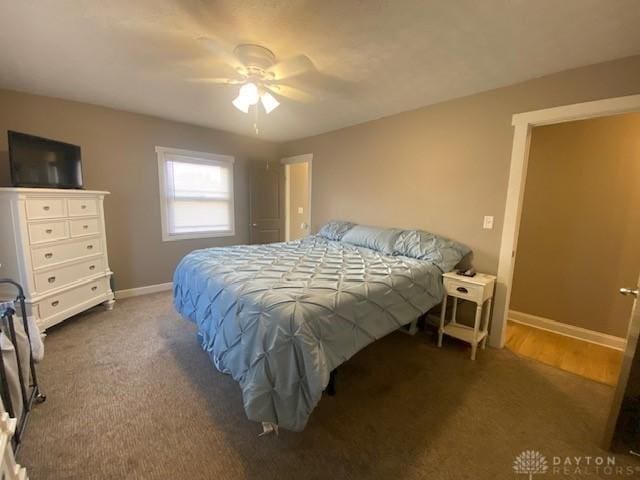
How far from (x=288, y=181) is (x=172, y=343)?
3.38 m

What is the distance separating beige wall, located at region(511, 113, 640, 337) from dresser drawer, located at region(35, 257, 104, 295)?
192 inches

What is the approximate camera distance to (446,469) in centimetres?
138

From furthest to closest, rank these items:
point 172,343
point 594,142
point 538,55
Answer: point 594,142
point 172,343
point 538,55

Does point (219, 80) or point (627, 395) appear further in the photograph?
point (219, 80)

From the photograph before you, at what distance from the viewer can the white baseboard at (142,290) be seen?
3.57m

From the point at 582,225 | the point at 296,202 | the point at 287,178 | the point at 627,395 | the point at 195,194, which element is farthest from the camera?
the point at 296,202

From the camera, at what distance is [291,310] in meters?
1.45

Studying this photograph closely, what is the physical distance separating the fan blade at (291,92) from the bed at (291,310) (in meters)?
1.60

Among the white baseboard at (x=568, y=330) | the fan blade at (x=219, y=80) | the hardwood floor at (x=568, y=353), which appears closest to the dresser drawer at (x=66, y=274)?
the fan blade at (x=219, y=80)

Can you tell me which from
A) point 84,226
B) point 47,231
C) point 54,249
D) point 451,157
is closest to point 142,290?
point 84,226

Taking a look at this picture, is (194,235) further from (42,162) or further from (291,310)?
(291,310)

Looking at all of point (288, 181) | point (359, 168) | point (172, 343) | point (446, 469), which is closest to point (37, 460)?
point (172, 343)

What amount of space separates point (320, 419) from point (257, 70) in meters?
2.54

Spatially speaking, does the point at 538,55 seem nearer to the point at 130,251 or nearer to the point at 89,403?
the point at 89,403
